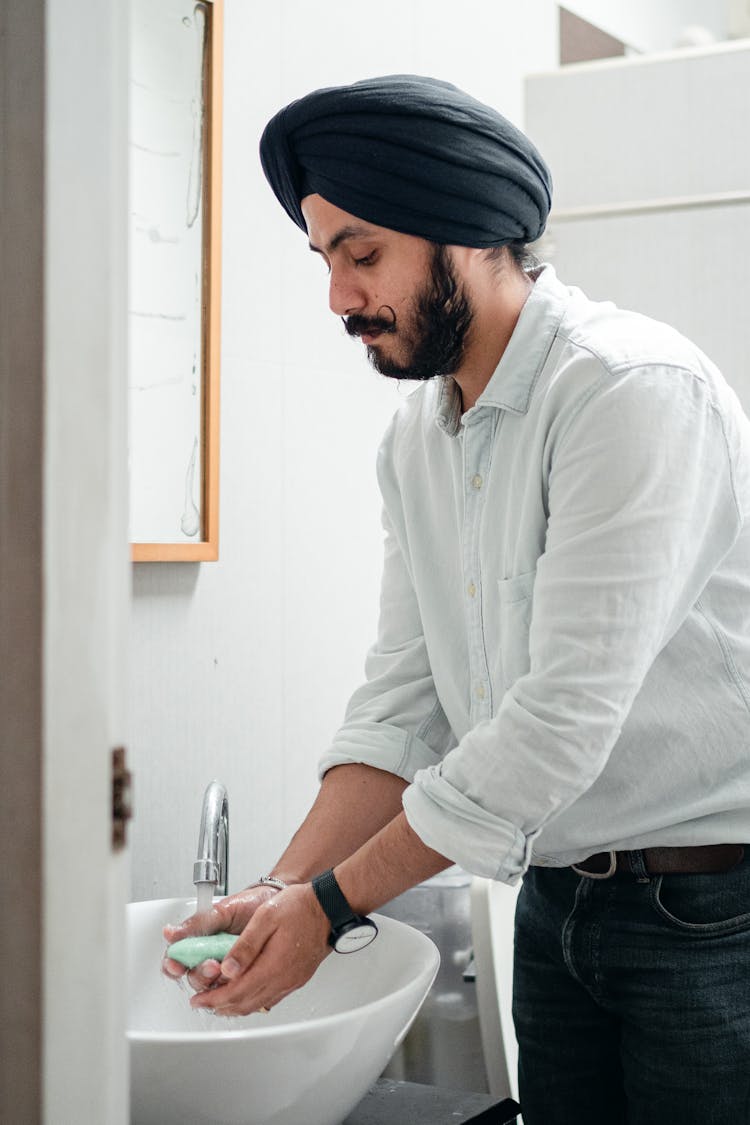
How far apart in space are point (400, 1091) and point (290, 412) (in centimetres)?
98

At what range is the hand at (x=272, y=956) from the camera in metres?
1.03

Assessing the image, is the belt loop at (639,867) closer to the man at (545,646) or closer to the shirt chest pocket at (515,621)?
the man at (545,646)

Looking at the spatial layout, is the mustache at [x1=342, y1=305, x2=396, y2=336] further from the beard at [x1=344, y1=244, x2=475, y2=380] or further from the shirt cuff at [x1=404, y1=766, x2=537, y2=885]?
the shirt cuff at [x1=404, y1=766, x2=537, y2=885]

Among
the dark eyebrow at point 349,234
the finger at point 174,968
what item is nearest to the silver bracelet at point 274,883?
the finger at point 174,968

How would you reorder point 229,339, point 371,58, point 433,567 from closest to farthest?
point 433,567, point 229,339, point 371,58

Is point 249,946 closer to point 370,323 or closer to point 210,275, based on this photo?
point 370,323

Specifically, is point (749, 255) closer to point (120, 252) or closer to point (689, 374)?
point (689, 374)

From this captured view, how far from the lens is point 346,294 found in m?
1.17

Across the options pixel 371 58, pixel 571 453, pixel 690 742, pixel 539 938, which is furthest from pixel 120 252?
pixel 371 58

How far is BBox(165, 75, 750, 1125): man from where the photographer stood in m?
0.96

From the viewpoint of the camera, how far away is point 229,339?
165 cm

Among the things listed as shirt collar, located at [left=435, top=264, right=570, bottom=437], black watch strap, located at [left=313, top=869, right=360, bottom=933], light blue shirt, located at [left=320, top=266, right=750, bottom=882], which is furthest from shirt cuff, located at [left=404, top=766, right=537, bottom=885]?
shirt collar, located at [left=435, top=264, right=570, bottom=437]

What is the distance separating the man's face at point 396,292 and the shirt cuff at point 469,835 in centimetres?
43

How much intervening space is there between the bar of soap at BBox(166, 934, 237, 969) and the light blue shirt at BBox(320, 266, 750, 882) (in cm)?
25
